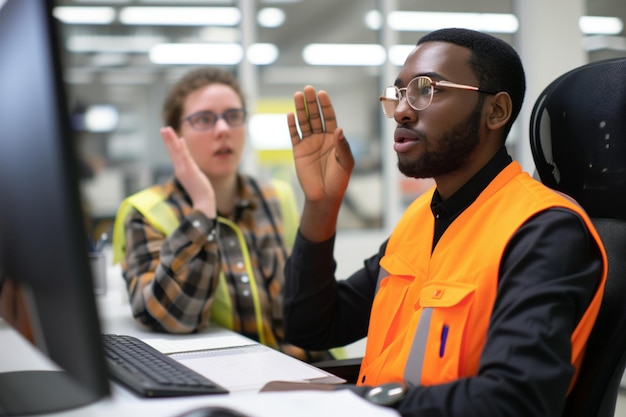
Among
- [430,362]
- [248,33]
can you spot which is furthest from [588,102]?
[248,33]

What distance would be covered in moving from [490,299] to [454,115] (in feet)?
1.19

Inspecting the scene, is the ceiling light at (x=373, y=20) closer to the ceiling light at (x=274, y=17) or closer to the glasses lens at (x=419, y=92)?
the ceiling light at (x=274, y=17)

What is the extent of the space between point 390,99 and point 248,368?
0.58m

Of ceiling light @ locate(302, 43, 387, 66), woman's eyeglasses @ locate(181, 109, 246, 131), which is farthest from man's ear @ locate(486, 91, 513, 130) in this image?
ceiling light @ locate(302, 43, 387, 66)

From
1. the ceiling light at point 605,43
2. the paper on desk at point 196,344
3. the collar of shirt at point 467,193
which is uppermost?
the ceiling light at point 605,43

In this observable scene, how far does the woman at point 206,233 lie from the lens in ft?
5.92

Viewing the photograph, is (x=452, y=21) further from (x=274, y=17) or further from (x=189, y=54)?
(x=189, y=54)

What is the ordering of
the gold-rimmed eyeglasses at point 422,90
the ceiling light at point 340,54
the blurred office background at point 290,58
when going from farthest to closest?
1. the ceiling light at point 340,54
2. the blurred office background at point 290,58
3. the gold-rimmed eyeglasses at point 422,90

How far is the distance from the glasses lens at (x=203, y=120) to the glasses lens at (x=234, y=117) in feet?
0.14

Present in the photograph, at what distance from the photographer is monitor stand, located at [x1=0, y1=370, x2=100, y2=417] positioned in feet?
2.60

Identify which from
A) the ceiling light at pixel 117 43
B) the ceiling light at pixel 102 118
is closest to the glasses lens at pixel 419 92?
the ceiling light at pixel 102 118

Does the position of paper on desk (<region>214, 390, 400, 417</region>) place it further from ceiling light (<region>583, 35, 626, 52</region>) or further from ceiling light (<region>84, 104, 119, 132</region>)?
ceiling light (<region>84, 104, 119, 132</region>)

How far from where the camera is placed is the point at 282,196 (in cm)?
223

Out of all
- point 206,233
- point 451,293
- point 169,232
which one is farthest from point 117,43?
point 451,293
